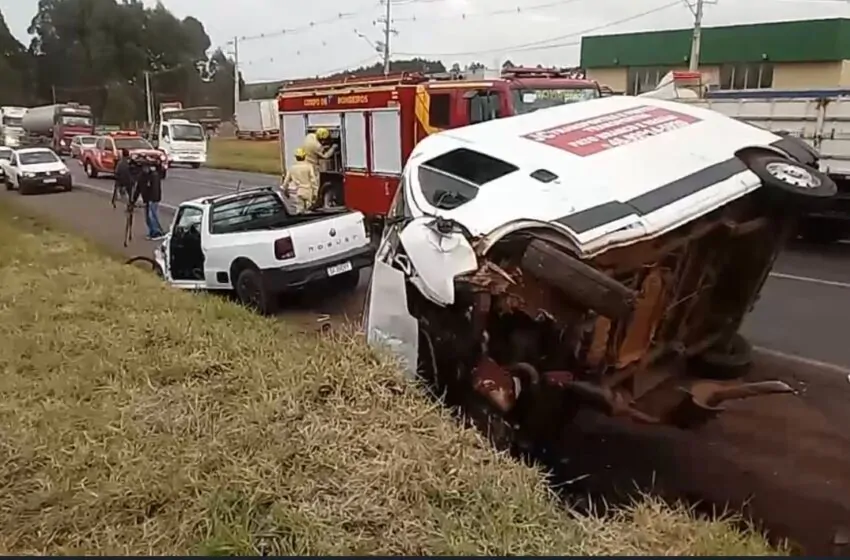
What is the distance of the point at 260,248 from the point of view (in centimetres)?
955

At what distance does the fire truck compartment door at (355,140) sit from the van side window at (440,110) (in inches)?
65.3

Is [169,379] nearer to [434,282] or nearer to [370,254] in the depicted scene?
[434,282]

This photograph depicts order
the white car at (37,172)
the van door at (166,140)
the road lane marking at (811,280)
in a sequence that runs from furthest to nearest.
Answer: the van door at (166,140)
the white car at (37,172)
the road lane marking at (811,280)

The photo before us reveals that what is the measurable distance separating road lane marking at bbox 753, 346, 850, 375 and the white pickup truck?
4.56 metres

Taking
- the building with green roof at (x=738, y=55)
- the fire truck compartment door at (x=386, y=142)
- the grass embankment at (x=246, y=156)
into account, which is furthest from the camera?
the building with green roof at (x=738, y=55)

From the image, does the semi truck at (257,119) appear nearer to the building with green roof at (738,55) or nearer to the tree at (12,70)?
the building with green roof at (738,55)

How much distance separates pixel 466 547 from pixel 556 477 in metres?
2.15

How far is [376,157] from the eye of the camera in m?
14.3

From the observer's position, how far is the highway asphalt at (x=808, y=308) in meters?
8.02

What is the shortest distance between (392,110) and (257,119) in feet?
155

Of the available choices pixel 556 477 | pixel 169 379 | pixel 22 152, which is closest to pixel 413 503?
pixel 556 477

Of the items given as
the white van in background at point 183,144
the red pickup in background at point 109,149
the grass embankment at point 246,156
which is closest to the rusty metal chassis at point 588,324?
the grass embankment at point 246,156

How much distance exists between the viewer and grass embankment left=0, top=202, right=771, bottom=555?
3.22 metres

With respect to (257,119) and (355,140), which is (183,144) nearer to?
(257,119)
